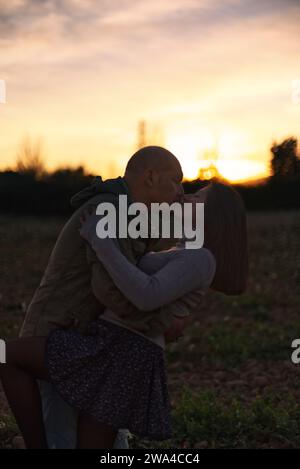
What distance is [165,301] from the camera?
2795 mm

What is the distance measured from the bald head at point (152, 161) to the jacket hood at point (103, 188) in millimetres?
63

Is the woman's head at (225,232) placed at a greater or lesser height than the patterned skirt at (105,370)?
greater

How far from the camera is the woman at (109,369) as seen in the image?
9.68 feet

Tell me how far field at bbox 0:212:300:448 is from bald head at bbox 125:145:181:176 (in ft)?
7.69

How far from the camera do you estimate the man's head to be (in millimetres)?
2957

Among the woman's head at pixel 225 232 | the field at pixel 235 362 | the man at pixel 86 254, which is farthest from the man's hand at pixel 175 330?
the field at pixel 235 362

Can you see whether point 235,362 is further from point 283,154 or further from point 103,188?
point 103,188

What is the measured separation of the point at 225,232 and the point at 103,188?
543 mm

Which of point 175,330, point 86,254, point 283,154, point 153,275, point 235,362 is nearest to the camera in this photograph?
point 153,275

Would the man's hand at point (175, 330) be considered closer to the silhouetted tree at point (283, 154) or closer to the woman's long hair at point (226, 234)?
the woman's long hair at point (226, 234)

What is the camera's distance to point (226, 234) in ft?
10.0

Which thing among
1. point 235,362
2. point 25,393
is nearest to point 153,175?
point 25,393
